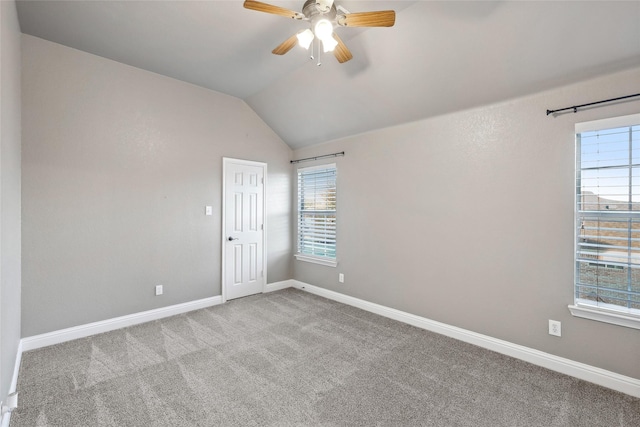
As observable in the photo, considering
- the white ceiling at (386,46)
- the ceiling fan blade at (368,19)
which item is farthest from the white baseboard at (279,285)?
the ceiling fan blade at (368,19)

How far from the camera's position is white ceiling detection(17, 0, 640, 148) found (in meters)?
2.10

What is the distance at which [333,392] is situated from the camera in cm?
216

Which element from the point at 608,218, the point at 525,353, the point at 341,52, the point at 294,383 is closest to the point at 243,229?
the point at 294,383

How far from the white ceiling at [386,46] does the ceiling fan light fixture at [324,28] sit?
1.88 feet

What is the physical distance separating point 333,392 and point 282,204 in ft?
10.7

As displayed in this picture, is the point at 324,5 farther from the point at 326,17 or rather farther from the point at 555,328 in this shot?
the point at 555,328

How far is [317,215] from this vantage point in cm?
465

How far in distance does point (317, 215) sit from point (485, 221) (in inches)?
→ 97.3

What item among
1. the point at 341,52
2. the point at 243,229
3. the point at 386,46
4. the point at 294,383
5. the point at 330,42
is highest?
the point at 386,46

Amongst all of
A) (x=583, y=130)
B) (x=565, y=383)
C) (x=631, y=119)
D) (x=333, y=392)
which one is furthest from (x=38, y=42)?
(x=565, y=383)

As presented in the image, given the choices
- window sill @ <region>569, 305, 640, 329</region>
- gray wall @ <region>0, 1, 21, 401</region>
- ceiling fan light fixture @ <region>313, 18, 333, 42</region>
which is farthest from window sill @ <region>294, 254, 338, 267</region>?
gray wall @ <region>0, 1, 21, 401</region>

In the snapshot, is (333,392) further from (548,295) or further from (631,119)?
(631,119)

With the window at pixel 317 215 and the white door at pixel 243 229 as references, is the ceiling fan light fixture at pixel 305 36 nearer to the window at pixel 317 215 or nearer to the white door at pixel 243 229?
the window at pixel 317 215

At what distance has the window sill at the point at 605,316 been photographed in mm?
2117
